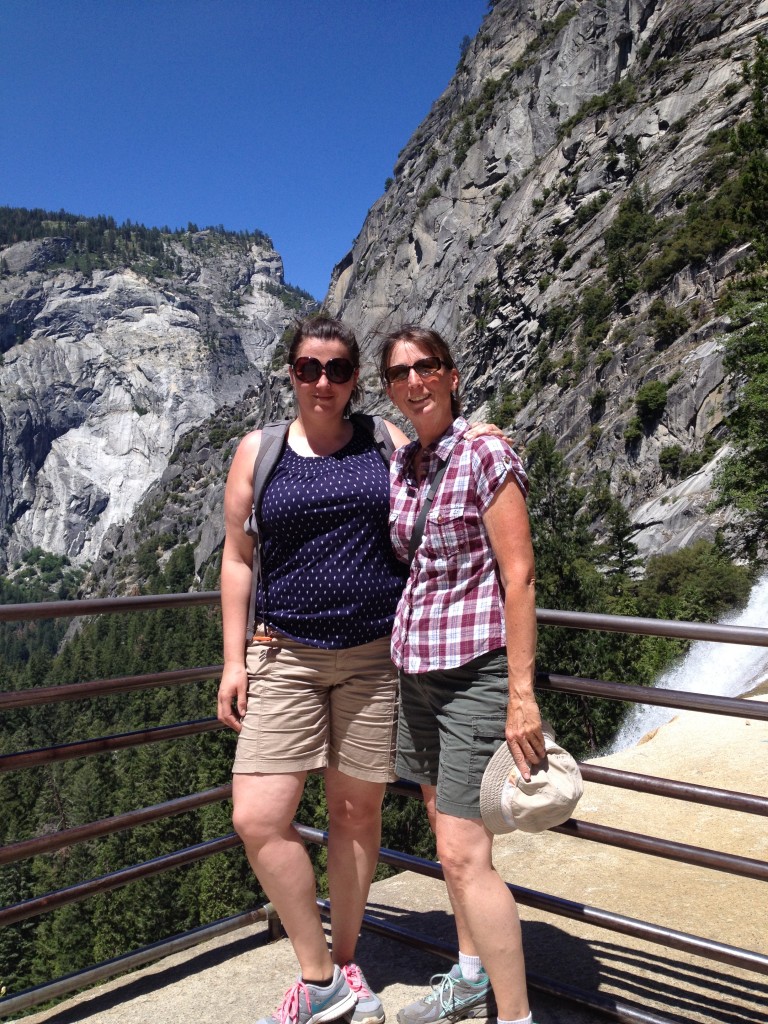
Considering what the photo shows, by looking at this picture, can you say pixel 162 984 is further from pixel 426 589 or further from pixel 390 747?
pixel 426 589

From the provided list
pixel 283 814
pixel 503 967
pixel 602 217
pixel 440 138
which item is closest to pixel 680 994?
pixel 503 967

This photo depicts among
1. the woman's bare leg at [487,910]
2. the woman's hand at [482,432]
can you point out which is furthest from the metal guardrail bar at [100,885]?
the woman's hand at [482,432]

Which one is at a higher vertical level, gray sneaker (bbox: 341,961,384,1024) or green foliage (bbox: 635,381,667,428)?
green foliage (bbox: 635,381,667,428)

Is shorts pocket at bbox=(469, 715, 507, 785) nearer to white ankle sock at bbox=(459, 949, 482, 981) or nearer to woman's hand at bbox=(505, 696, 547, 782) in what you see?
woman's hand at bbox=(505, 696, 547, 782)

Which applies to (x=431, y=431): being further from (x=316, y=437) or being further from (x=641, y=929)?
(x=641, y=929)

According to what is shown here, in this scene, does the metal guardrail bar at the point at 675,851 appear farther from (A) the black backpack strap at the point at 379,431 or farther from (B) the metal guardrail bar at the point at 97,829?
(B) the metal guardrail bar at the point at 97,829

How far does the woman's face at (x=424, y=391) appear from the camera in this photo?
2.76 m

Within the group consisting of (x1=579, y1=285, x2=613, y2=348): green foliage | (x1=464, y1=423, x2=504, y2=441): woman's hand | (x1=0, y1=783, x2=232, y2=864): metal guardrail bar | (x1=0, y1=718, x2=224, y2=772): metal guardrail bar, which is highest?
(x1=579, y1=285, x2=613, y2=348): green foliage

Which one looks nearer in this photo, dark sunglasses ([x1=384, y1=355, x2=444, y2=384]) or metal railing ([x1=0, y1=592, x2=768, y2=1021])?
metal railing ([x1=0, y1=592, x2=768, y2=1021])

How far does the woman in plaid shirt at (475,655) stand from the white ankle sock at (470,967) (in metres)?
0.25

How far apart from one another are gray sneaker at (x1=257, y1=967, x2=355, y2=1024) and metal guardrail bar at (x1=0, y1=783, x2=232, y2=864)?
78 centimetres

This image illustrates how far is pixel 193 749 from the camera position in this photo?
4897cm

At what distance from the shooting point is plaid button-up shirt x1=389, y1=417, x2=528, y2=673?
98.2 inches

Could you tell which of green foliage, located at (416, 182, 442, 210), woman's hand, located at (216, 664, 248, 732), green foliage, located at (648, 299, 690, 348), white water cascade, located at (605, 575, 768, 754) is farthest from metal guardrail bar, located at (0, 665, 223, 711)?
green foliage, located at (416, 182, 442, 210)
